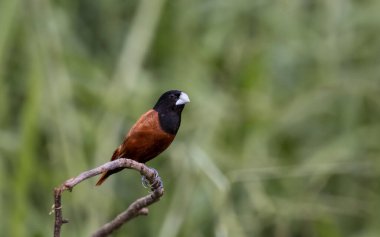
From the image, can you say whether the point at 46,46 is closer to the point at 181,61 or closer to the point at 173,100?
the point at 181,61

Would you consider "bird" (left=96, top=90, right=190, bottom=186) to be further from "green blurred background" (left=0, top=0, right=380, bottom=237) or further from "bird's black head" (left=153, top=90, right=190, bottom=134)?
"green blurred background" (left=0, top=0, right=380, bottom=237)

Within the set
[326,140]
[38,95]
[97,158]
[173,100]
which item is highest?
[173,100]

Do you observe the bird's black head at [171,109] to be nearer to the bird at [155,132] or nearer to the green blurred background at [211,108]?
the bird at [155,132]

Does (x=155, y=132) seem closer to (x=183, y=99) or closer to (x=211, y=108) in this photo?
(x=183, y=99)

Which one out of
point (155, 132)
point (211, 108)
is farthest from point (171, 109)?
point (211, 108)

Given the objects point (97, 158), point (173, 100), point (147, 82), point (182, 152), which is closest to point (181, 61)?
point (147, 82)

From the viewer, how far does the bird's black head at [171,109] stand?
8.14 feet

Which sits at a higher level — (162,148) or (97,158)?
(162,148)

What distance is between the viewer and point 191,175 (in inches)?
192

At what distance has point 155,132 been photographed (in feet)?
8.21

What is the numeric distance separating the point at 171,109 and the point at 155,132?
0.08 meters

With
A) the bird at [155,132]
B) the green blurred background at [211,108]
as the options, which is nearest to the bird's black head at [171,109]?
the bird at [155,132]

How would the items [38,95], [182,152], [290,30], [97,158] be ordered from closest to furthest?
1. [38,95]
2. [97,158]
3. [182,152]
4. [290,30]

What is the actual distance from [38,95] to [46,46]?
0.93ft
